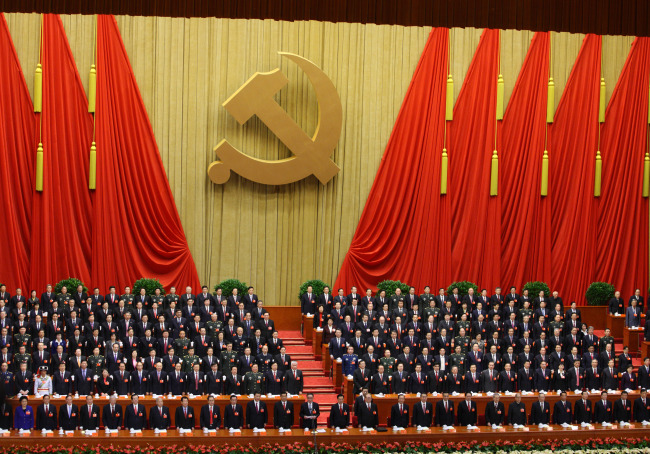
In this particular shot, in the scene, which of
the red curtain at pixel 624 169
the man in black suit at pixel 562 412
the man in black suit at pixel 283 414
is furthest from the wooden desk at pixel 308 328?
the red curtain at pixel 624 169

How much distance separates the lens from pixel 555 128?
623 inches

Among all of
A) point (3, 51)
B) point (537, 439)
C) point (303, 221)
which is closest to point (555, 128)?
point (303, 221)

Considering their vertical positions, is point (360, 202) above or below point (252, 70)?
below

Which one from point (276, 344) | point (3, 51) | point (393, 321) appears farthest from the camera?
point (3, 51)

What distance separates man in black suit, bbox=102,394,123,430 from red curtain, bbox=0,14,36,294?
16.9ft

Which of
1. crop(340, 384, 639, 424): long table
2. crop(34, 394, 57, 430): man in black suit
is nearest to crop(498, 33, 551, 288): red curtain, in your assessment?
crop(340, 384, 639, 424): long table

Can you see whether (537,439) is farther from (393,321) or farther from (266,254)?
(266,254)

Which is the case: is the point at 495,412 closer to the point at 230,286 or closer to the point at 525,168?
the point at 230,286

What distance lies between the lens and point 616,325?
14320 mm

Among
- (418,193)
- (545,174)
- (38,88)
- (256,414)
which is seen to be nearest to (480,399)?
(256,414)

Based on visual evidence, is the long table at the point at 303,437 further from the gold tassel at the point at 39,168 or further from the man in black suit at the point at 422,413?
the gold tassel at the point at 39,168

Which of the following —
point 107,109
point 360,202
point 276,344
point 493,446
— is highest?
point 107,109

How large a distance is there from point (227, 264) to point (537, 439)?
21.6ft

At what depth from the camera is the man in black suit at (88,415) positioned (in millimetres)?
10094
